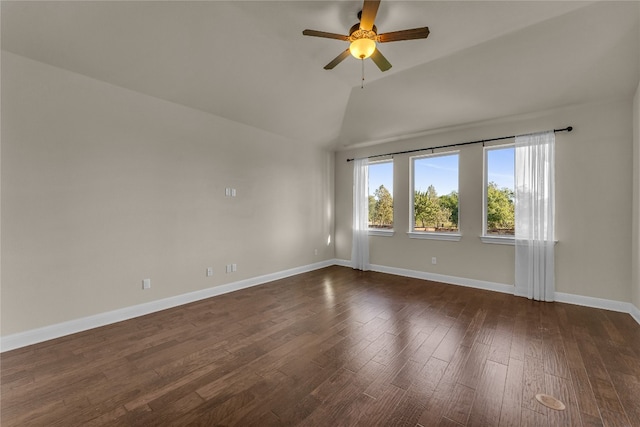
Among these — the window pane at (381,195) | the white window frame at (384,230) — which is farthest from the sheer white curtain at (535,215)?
the window pane at (381,195)

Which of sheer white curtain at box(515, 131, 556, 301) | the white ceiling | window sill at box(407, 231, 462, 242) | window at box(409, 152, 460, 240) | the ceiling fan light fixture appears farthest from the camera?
window at box(409, 152, 460, 240)

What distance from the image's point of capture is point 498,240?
14.0 feet

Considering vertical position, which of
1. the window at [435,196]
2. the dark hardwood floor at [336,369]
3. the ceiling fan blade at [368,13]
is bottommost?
the dark hardwood floor at [336,369]

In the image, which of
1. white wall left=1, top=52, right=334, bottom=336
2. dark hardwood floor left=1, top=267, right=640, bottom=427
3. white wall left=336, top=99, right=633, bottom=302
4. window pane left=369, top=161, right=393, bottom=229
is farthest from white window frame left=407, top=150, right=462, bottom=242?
white wall left=1, top=52, right=334, bottom=336

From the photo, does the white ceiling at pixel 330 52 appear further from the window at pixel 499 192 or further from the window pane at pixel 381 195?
the window pane at pixel 381 195

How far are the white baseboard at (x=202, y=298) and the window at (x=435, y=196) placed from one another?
31.4 inches

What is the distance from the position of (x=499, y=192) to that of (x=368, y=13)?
143 inches

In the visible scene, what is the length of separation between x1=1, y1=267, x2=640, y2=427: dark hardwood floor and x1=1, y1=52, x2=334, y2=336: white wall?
532 mm

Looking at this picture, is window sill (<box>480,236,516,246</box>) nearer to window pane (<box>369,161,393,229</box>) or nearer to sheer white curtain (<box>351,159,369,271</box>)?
window pane (<box>369,161,393,229</box>)

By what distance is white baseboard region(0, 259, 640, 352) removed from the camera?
266 centimetres

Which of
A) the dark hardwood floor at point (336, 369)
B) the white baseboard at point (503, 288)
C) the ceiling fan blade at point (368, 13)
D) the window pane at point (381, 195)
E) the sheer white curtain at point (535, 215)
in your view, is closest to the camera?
the dark hardwood floor at point (336, 369)

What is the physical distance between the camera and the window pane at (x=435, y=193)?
4.82 m

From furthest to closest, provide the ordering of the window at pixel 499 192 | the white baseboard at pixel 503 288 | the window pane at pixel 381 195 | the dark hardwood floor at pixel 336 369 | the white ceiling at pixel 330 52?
the window pane at pixel 381 195 → the window at pixel 499 192 → the white baseboard at pixel 503 288 → the white ceiling at pixel 330 52 → the dark hardwood floor at pixel 336 369

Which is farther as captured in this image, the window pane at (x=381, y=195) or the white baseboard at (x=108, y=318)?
the window pane at (x=381, y=195)
